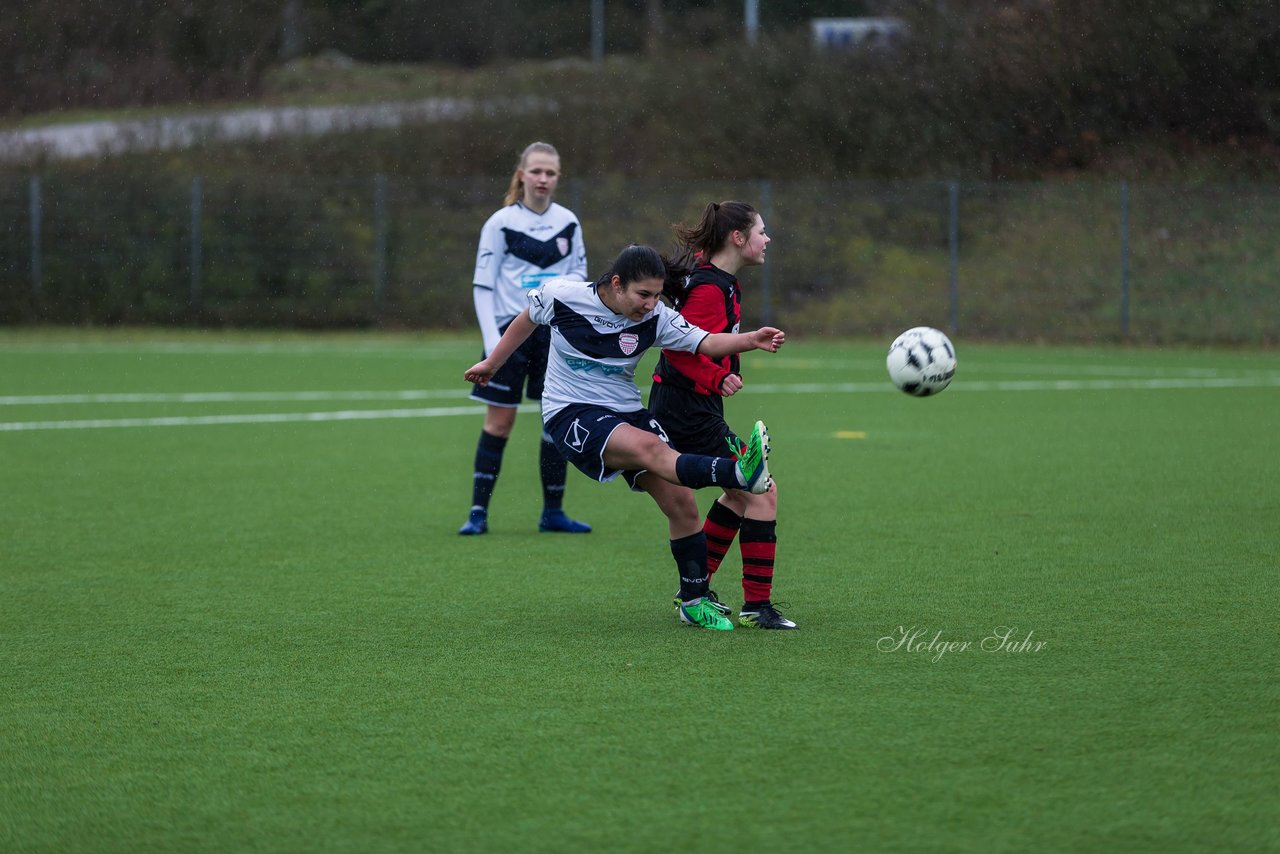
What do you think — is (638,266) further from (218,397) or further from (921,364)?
(218,397)

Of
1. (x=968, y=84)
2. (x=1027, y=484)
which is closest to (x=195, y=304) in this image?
(x=968, y=84)

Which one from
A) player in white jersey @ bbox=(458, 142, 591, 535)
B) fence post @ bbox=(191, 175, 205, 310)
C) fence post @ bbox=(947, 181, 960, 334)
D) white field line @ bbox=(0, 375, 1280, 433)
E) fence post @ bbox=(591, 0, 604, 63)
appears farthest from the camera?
fence post @ bbox=(591, 0, 604, 63)

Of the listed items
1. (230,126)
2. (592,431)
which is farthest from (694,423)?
(230,126)

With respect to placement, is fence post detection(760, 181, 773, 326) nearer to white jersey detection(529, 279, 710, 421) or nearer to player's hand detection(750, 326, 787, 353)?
white jersey detection(529, 279, 710, 421)

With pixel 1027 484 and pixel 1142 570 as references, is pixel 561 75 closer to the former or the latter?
pixel 1027 484

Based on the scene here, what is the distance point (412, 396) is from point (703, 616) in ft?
34.8

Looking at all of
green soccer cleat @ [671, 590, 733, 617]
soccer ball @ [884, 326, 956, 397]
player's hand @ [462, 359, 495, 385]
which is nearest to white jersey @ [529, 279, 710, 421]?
player's hand @ [462, 359, 495, 385]

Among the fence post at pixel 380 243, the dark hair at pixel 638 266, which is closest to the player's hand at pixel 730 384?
the dark hair at pixel 638 266

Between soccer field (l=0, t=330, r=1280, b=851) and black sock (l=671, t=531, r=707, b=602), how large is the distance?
0.72 ft

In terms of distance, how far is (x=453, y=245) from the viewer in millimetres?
27984

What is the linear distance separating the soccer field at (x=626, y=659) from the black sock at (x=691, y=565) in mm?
218

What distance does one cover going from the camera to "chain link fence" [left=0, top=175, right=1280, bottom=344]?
26062 millimetres

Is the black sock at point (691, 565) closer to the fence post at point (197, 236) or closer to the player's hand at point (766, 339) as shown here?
the player's hand at point (766, 339)

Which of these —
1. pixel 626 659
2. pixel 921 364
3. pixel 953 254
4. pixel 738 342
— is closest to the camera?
pixel 626 659
